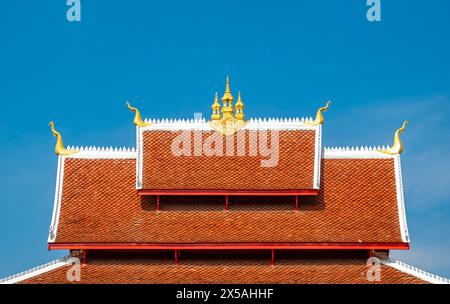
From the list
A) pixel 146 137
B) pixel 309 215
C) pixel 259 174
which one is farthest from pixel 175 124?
pixel 309 215

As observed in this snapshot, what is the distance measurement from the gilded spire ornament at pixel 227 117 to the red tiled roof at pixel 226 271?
658 cm

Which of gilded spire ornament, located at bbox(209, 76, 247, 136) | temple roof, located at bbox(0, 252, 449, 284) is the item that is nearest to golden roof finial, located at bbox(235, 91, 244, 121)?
gilded spire ornament, located at bbox(209, 76, 247, 136)

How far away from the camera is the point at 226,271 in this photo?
143 feet

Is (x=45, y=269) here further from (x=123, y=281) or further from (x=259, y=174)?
(x=259, y=174)

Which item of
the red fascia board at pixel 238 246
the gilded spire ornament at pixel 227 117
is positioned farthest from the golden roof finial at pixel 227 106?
the red fascia board at pixel 238 246

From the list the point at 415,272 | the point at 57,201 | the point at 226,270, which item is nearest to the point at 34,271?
the point at 57,201

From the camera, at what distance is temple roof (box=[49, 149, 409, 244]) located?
44219 millimetres

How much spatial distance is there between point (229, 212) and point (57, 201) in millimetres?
8002

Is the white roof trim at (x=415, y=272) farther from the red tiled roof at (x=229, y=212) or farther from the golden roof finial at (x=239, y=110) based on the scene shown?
the golden roof finial at (x=239, y=110)

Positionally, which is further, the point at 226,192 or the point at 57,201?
the point at 57,201

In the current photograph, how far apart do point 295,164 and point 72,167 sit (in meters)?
10.6

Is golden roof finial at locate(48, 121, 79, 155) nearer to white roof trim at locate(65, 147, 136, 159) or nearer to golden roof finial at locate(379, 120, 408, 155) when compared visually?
white roof trim at locate(65, 147, 136, 159)

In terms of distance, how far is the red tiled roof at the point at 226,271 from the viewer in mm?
42812

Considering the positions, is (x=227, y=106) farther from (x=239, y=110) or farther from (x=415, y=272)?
(x=415, y=272)
